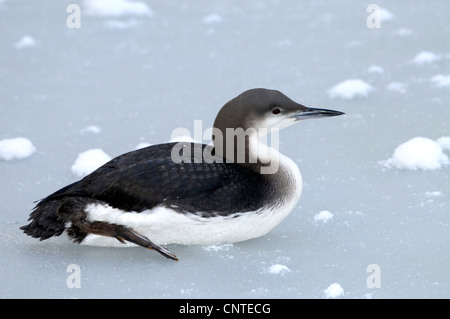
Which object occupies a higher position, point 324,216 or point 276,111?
point 276,111

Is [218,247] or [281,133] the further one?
[281,133]

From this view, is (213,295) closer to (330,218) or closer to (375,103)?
(330,218)

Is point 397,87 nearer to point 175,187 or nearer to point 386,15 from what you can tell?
point 386,15

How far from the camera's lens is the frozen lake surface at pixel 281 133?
3.29m

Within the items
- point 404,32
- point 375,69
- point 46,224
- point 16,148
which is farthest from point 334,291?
point 404,32

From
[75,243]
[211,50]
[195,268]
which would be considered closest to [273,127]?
[195,268]

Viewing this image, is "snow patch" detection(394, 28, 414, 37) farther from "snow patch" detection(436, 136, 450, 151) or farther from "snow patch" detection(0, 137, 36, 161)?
"snow patch" detection(0, 137, 36, 161)

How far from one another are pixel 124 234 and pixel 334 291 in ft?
3.08

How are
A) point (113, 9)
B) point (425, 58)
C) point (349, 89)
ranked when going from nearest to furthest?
point (349, 89), point (425, 58), point (113, 9)

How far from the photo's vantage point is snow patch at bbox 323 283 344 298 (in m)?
3.10

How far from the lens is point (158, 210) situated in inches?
132

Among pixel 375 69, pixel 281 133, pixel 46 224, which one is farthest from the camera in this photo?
pixel 375 69

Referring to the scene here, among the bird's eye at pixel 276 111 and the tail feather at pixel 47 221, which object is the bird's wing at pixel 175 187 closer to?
the tail feather at pixel 47 221

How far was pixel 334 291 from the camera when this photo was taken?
310cm
